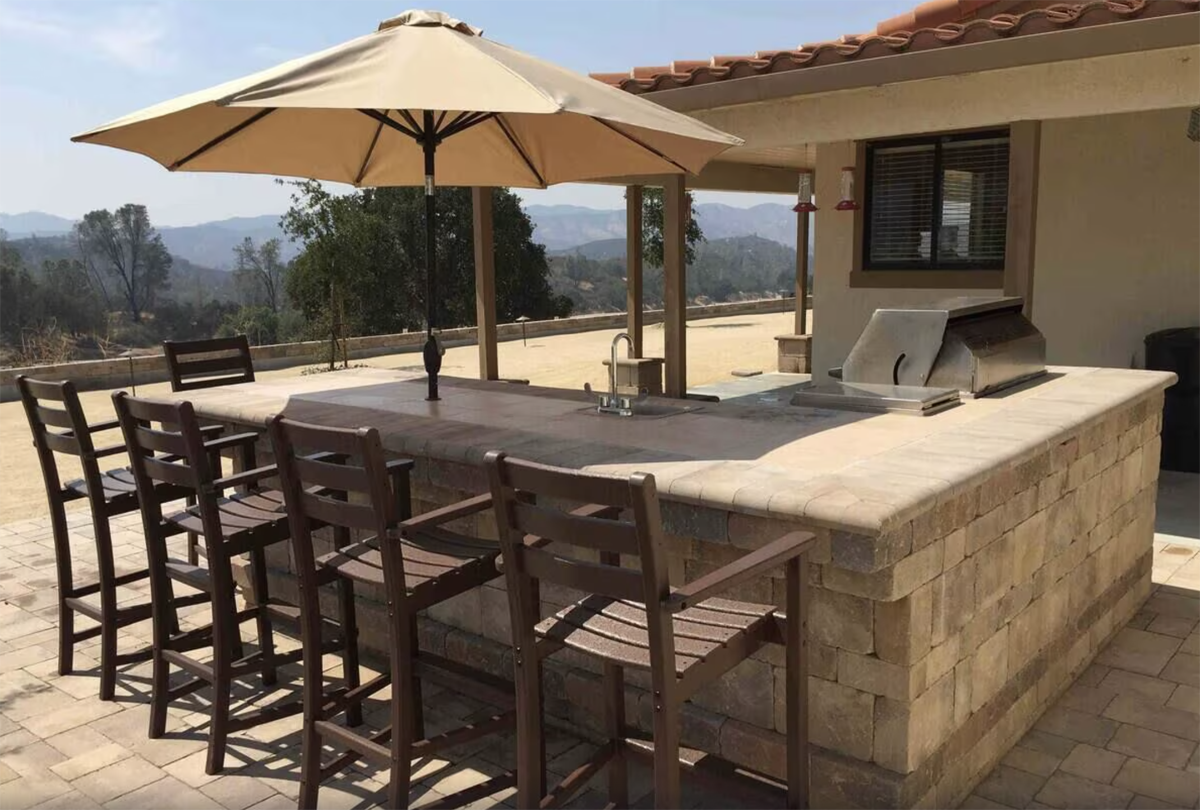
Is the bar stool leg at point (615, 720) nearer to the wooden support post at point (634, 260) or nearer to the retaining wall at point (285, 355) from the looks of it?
the retaining wall at point (285, 355)

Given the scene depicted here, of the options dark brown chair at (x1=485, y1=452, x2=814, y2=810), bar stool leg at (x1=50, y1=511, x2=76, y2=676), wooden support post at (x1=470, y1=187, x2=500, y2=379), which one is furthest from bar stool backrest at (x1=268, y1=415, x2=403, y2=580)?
wooden support post at (x1=470, y1=187, x2=500, y2=379)

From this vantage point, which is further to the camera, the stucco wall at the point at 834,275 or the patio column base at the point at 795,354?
the patio column base at the point at 795,354

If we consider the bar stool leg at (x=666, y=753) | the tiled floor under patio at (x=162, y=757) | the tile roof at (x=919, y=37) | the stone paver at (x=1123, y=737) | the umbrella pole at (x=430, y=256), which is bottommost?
the stone paver at (x=1123, y=737)

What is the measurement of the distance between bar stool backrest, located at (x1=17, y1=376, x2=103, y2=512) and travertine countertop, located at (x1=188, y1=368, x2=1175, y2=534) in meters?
0.74

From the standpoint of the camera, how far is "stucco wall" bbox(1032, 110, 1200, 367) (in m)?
7.46

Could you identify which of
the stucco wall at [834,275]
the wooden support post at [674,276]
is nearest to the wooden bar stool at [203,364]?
the wooden support post at [674,276]

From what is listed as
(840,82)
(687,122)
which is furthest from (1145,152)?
(687,122)

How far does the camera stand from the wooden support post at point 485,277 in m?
8.78

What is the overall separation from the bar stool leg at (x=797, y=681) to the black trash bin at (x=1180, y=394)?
582 cm

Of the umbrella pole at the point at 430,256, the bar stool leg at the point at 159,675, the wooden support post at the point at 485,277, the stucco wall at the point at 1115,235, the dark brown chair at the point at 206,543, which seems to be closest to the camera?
the dark brown chair at the point at 206,543

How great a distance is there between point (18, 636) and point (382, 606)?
6.43 feet

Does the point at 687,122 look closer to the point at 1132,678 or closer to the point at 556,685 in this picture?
the point at 556,685

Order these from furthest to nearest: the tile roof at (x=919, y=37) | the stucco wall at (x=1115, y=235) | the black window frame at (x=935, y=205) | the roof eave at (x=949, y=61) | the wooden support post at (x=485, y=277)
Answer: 1. the wooden support post at (x=485, y=277)
2. the black window frame at (x=935, y=205)
3. the stucco wall at (x=1115, y=235)
4. the tile roof at (x=919, y=37)
5. the roof eave at (x=949, y=61)

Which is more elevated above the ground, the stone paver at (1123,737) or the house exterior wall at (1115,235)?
the house exterior wall at (1115,235)
